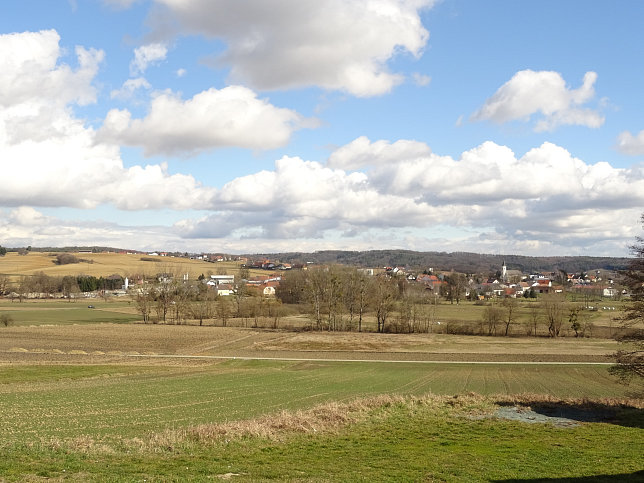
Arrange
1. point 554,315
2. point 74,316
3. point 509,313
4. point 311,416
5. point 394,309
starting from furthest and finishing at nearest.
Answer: point 74,316 → point 394,309 → point 509,313 → point 554,315 → point 311,416

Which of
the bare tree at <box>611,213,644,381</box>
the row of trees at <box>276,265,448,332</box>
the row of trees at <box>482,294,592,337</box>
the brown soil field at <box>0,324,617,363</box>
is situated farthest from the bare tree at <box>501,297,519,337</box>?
the bare tree at <box>611,213,644,381</box>

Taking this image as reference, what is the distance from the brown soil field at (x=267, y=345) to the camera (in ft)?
200

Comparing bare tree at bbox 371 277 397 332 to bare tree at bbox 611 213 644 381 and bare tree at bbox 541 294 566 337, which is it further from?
bare tree at bbox 611 213 644 381

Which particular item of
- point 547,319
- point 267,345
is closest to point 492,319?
point 547,319

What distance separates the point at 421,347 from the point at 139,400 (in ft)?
156

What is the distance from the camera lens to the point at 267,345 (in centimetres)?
7144

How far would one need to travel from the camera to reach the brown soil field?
60969 mm

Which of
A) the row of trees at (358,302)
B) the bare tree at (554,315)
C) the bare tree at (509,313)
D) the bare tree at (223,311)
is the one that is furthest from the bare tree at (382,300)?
the bare tree at (223,311)

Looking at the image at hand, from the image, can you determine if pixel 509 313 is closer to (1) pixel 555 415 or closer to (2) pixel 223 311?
(2) pixel 223 311

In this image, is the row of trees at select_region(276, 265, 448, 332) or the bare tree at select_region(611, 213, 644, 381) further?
the row of trees at select_region(276, 265, 448, 332)

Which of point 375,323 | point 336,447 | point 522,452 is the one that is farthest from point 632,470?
point 375,323

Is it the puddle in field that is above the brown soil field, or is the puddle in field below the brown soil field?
above

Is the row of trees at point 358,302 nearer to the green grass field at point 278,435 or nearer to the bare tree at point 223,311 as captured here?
the bare tree at point 223,311

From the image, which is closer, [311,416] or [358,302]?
[311,416]
